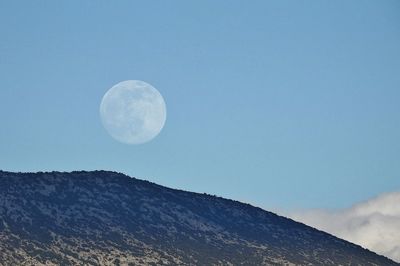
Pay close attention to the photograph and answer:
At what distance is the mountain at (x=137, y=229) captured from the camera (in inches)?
3531

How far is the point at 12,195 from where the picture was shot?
9988 centimetres

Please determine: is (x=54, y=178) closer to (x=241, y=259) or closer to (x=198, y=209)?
(x=198, y=209)

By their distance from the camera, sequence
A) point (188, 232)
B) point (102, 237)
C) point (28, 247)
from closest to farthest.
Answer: point (28, 247)
point (102, 237)
point (188, 232)

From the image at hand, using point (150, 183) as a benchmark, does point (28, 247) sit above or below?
below

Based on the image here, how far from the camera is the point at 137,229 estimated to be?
325ft

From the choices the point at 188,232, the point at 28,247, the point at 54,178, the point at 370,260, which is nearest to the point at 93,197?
the point at 54,178

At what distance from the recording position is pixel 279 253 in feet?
334

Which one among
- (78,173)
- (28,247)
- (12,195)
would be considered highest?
(78,173)

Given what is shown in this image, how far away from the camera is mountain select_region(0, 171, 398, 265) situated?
89.7 meters

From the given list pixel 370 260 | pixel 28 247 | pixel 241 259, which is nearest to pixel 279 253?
pixel 241 259

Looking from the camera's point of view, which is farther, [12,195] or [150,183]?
[150,183]

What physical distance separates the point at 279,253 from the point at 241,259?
7.63 meters

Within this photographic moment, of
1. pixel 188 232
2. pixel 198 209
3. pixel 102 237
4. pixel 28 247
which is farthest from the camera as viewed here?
pixel 198 209

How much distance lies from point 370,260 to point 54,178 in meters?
42.2
